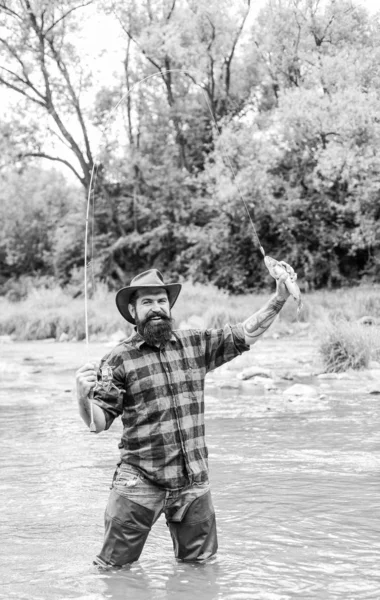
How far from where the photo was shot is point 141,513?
3.65m

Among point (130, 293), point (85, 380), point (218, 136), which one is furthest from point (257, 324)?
point (218, 136)

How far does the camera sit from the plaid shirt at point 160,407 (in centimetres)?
365

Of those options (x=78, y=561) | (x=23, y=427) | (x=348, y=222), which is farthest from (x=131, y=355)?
(x=348, y=222)

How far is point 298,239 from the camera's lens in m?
29.1

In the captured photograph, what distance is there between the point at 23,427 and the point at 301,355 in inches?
288

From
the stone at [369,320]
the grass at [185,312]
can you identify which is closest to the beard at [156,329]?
the grass at [185,312]

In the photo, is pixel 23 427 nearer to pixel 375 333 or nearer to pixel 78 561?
pixel 78 561

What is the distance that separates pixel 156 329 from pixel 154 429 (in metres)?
0.44

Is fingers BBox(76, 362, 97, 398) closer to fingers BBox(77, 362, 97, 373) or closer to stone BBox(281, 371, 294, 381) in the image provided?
fingers BBox(77, 362, 97, 373)

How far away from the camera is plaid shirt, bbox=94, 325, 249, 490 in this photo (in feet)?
12.0

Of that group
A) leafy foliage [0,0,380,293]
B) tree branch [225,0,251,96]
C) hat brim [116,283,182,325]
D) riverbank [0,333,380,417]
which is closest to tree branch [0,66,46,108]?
leafy foliage [0,0,380,293]

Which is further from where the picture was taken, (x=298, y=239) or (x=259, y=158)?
(x=298, y=239)

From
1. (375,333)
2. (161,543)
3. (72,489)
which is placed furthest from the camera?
(375,333)

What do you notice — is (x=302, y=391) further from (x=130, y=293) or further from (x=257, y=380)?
(x=130, y=293)
